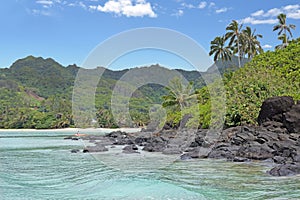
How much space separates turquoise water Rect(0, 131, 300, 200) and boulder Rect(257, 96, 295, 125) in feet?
20.5

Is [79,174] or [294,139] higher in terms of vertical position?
[294,139]

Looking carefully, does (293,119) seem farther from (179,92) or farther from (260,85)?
(179,92)

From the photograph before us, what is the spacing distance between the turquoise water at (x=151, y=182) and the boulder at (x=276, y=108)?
6244 millimetres

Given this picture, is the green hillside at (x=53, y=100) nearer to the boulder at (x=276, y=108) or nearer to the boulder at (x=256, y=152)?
the boulder at (x=276, y=108)

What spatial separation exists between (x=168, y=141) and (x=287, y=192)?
1754cm

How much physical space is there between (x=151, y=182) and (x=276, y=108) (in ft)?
37.0

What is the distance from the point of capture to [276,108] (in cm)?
2028

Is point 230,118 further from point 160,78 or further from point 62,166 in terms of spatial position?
point 160,78

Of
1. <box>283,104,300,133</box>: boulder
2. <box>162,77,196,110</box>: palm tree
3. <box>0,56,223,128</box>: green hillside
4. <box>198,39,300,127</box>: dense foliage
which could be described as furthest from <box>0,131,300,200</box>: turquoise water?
<box>0,56,223,128</box>: green hillside

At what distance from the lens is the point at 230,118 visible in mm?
26031

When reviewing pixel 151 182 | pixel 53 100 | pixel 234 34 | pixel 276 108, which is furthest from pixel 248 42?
pixel 53 100

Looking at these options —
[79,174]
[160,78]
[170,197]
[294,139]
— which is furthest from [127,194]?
[160,78]

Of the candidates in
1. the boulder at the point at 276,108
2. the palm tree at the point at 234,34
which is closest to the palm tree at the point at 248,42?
the palm tree at the point at 234,34

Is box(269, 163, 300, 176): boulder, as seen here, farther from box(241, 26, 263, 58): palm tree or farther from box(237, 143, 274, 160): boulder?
box(241, 26, 263, 58): palm tree
